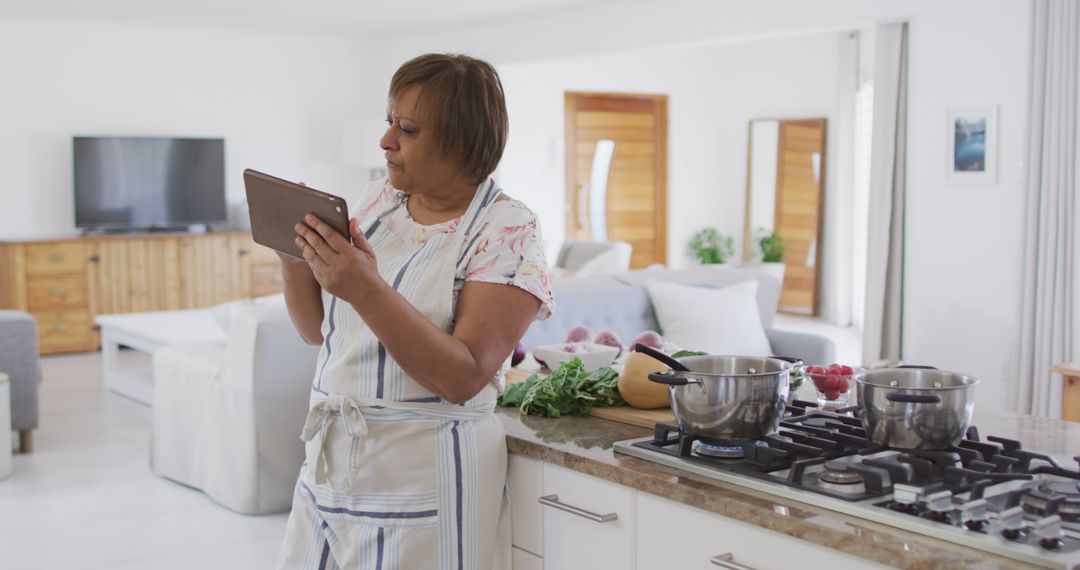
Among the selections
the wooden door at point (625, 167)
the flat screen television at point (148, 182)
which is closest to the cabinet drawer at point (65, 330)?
the flat screen television at point (148, 182)

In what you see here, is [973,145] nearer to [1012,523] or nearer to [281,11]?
[1012,523]

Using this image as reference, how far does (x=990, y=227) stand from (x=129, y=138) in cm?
627

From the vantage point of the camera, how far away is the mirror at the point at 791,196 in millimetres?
9406

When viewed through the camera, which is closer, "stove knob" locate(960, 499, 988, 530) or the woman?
"stove knob" locate(960, 499, 988, 530)

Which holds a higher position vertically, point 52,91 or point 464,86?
point 52,91

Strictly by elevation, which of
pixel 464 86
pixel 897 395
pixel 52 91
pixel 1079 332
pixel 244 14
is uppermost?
pixel 244 14

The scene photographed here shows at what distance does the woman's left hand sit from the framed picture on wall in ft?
15.8

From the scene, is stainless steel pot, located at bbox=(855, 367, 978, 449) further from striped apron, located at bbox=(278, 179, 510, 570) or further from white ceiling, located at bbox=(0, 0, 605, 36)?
white ceiling, located at bbox=(0, 0, 605, 36)

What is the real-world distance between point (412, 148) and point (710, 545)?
0.68 m

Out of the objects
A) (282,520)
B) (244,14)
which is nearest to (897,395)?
(282,520)

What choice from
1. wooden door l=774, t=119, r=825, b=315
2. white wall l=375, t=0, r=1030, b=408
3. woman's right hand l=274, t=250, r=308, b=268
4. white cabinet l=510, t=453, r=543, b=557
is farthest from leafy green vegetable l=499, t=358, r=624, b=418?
wooden door l=774, t=119, r=825, b=315

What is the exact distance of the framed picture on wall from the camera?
5.45 meters

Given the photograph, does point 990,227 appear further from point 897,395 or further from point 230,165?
point 230,165

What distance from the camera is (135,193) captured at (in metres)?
8.41
